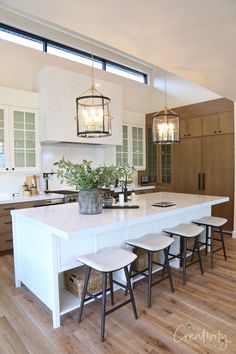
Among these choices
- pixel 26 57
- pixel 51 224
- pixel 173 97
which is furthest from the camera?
pixel 173 97

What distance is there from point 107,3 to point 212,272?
3.07 metres

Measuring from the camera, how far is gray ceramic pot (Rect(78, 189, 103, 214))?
2561mm

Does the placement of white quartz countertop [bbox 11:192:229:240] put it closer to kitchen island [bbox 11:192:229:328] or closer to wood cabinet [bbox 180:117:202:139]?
kitchen island [bbox 11:192:229:328]

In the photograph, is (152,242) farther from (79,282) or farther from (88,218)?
(79,282)

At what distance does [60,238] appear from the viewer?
2.19m

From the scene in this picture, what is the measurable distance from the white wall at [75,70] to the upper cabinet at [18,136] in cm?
34

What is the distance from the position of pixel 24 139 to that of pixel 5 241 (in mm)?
1706

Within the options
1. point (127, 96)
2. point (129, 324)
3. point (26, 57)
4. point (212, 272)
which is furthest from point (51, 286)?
point (127, 96)

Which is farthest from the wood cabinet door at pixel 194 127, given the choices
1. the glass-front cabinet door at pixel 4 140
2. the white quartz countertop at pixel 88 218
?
the glass-front cabinet door at pixel 4 140

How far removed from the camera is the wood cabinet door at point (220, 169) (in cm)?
483

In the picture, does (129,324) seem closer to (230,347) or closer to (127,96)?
(230,347)

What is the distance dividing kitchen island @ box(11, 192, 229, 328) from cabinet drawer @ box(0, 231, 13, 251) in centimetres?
120

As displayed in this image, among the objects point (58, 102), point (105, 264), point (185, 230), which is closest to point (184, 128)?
point (58, 102)

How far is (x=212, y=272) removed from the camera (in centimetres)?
319
